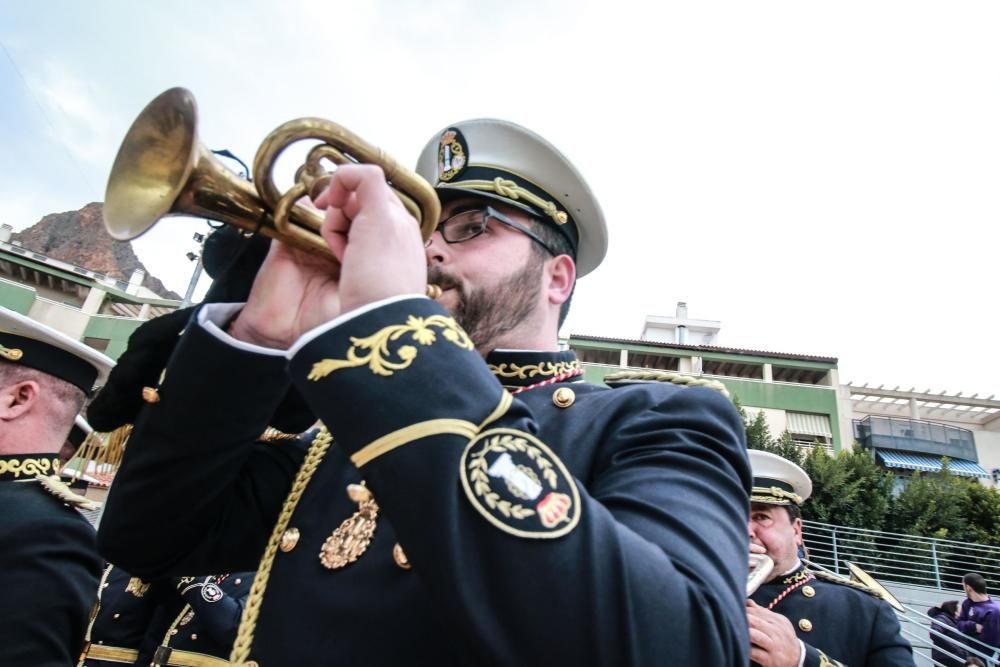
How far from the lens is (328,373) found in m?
0.93

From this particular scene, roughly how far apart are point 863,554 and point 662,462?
760 inches

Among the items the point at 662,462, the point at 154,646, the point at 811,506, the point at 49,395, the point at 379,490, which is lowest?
the point at 154,646

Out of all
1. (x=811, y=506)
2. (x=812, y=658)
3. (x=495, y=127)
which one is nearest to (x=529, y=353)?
(x=495, y=127)

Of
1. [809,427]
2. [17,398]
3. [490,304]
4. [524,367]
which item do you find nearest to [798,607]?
[524,367]

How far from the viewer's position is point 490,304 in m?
1.81

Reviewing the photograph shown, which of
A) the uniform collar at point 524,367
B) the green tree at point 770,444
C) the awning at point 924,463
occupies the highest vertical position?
the awning at point 924,463

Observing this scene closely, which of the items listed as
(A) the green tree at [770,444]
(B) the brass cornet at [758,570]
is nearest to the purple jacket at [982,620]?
(B) the brass cornet at [758,570]

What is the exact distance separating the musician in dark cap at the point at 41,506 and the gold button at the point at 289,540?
Answer: 6.16 feet

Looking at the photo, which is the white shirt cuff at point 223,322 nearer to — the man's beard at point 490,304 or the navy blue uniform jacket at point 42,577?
the man's beard at point 490,304

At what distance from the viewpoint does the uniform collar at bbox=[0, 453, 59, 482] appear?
305 cm

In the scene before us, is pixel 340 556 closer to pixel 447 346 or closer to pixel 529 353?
pixel 447 346

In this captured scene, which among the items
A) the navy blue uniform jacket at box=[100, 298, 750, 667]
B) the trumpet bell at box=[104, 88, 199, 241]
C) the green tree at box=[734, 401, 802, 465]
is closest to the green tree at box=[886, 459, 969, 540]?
the green tree at box=[734, 401, 802, 465]

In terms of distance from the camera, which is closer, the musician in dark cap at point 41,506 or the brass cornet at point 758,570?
the musician in dark cap at point 41,506

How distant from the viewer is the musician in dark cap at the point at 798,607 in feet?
9.83
